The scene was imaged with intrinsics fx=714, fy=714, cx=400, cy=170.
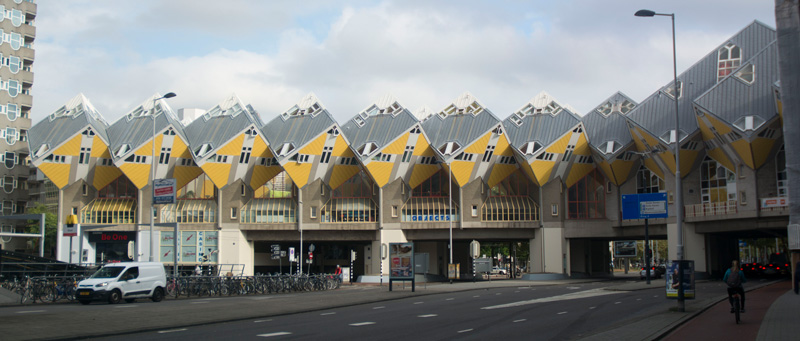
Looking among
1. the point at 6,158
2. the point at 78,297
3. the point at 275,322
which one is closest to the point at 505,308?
the point at 275,322

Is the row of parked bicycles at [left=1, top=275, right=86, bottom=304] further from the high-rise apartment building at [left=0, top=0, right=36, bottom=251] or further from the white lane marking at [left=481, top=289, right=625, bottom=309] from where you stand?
the high-rise apartment building at [left=0, top=0, right=36, bottom=251]

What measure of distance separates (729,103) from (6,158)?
72.6 meters

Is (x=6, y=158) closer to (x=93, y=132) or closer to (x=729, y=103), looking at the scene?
(x=93, y=132)

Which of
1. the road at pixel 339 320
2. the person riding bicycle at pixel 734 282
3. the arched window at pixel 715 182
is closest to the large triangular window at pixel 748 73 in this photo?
the arched window at pixel 715 182

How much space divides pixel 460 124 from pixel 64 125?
36779 mm

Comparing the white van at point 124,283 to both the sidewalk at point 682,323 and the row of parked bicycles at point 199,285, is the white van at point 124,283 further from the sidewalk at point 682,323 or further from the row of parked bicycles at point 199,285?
the sidewalk at point 682,323

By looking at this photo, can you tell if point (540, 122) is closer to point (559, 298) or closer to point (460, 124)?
point (460, 124)

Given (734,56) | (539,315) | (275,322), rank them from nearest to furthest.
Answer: (275,322) < (539,315) < (734,56)

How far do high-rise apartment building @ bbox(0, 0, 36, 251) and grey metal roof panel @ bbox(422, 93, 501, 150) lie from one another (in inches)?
1790

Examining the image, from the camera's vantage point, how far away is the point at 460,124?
223 feet

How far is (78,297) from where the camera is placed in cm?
2798

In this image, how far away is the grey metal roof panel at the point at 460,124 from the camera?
66.4m

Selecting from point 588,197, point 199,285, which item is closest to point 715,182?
point 588,197

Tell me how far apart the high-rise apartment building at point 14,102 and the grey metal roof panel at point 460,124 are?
45.5 m
